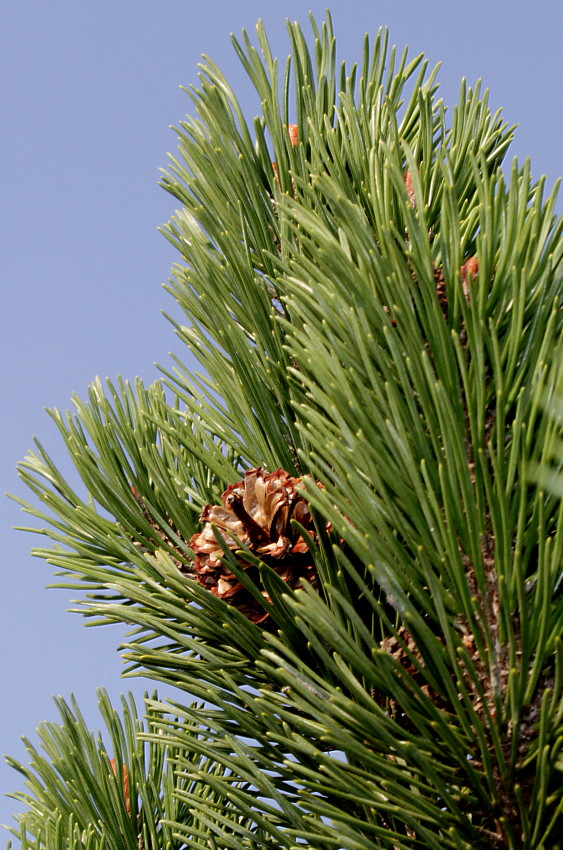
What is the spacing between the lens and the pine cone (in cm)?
112

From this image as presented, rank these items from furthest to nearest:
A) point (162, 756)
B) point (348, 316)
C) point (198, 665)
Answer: point (162, 756)
point (198, 665)
point (348, 316)

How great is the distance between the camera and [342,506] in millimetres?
885

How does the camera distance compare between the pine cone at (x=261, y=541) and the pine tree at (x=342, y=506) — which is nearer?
the pine tree at (x=342, y=506)

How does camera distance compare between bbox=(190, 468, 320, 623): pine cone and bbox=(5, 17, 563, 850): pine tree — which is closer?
bbox=(5, 17, 563, 850): pine tree

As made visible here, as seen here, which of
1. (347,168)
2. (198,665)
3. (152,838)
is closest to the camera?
(198,665)

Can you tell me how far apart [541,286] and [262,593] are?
508 millimetres

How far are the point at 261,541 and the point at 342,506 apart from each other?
27 cm

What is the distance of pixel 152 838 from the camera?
1.41 meters

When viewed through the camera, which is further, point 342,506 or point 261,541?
point 261,541

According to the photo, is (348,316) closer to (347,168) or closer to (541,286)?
(541,286)

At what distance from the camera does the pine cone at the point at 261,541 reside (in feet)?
3.66

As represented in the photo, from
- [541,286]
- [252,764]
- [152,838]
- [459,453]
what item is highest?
[541,286]

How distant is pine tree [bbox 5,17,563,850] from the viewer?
2.75ft

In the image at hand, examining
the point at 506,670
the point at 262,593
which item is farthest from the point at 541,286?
the point at 262,593
